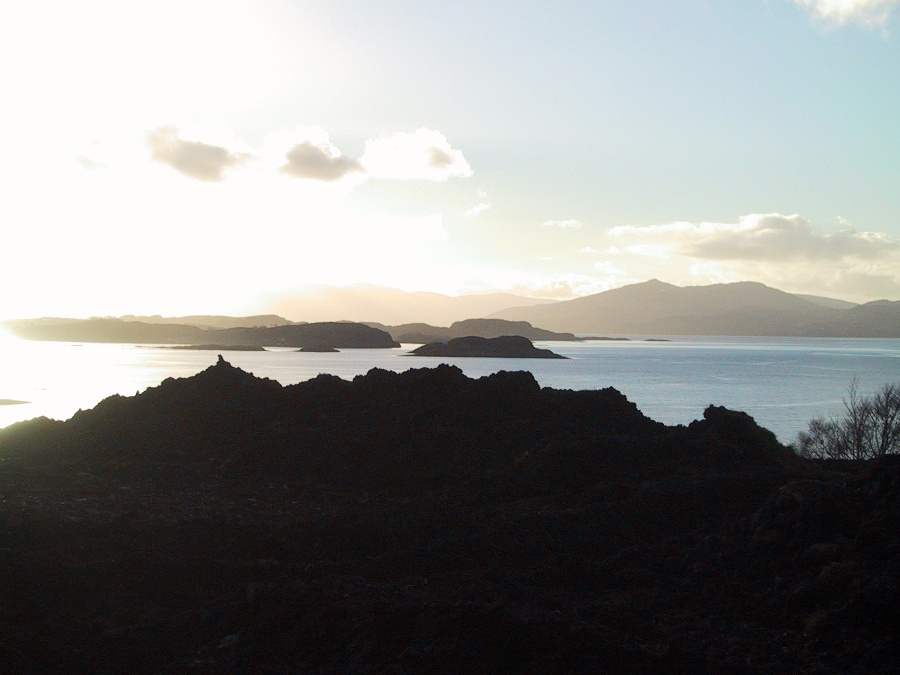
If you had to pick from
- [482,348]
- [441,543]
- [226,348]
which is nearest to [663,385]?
[441,543]

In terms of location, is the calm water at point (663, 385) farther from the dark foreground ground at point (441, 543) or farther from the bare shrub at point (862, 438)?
the dark foreground ground at point (441, 543)

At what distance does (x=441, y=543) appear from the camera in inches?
406

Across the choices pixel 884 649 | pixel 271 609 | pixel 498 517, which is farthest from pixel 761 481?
pixel 271 609

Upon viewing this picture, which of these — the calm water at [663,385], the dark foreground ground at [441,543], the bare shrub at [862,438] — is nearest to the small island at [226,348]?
the calm water at [663,385]

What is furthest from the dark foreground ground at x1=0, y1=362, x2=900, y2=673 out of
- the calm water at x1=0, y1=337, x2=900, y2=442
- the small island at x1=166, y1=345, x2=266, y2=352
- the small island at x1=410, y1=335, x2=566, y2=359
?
the small island at x1=166, y1=345, x2=266, y2=352

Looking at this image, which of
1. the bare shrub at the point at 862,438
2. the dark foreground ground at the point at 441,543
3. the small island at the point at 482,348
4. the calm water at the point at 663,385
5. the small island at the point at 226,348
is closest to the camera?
the dark foreground ground at the point at 441,543

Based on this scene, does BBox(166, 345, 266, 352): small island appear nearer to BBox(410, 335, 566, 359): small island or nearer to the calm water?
BBox(410, 335, 566, 359): small island

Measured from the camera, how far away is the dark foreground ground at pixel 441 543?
738 cm

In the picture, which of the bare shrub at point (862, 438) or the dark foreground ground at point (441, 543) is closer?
the dark foreground ground at point (441, 543)

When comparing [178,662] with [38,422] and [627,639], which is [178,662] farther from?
[38,422]

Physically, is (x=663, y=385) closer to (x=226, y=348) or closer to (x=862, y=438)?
(x=862, y=438)

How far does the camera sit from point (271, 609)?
26.4ft

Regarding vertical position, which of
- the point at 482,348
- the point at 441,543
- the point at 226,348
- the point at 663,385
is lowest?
the point at 663,385

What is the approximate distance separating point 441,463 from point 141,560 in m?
6.11
